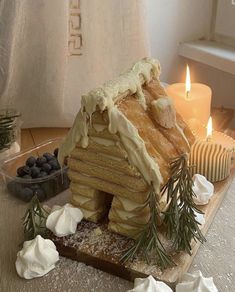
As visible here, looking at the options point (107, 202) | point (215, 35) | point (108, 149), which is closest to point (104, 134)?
point (108, 149)

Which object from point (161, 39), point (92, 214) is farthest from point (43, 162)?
point (161, 39)

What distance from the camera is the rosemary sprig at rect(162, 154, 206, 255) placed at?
671mm

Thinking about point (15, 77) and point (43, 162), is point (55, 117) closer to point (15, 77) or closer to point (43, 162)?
point (15, 77)

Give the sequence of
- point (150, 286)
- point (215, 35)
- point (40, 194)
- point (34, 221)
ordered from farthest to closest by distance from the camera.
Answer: point (215, 35) < point (40, 194) < point (34, 221) < point (150, 286)

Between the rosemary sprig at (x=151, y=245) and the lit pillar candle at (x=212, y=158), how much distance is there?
221mm

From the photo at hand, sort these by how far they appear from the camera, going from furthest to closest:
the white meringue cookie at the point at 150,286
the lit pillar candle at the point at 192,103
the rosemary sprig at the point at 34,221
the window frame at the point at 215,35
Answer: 1. the window frame at the point at 215,35
2. the lit pillar candle at the point at 192,103
3. the rosemary sprig at the point at 34,221
4. the white meringue cookie at the point at 150,286

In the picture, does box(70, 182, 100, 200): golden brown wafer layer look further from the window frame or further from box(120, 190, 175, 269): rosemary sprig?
the window frame

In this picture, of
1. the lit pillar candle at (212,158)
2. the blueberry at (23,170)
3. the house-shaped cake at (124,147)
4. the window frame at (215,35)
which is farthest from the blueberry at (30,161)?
the window frame at (215,35)

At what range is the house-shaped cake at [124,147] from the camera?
2.17ft

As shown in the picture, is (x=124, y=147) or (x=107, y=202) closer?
(x=124, y=147)

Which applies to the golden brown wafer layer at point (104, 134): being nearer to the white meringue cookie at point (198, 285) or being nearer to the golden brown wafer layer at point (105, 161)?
the golden brown wafer layer at point (105, 161)

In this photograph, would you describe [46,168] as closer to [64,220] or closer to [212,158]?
[64,220]

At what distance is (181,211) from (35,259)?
0.69 ft

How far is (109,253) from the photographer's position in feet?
2.29
